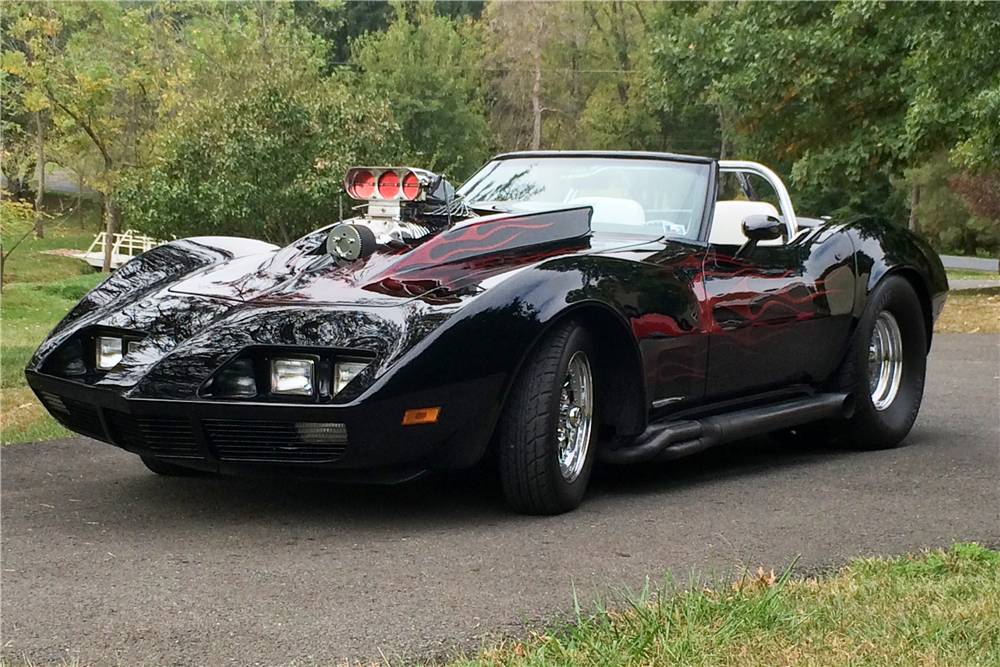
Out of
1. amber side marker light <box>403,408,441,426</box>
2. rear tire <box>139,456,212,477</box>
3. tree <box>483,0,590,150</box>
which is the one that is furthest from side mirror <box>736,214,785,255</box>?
tree <box>483,0,590,150</box>

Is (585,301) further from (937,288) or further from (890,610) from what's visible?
(937,288)

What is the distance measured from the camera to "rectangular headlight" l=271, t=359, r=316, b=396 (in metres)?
3.92

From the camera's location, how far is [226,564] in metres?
3.67

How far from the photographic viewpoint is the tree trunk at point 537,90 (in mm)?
52875

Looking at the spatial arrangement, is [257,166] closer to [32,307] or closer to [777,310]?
[32,307]

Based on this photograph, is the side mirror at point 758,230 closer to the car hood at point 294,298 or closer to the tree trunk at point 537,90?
the car hood at point 294,298

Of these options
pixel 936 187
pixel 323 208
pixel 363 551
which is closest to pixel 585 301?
pixel 363 551

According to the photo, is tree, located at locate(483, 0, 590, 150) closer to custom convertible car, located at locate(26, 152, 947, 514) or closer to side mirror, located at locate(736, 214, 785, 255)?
custom convertible car, located at locate(26, 152, 947, 514)

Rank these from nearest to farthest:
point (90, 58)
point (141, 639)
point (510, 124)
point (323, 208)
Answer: point (141, 639)
point (323, 208)
point (90, 58)
point (510, 124)

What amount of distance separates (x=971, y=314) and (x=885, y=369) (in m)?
10.2

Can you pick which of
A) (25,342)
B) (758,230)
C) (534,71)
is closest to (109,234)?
(25,342)

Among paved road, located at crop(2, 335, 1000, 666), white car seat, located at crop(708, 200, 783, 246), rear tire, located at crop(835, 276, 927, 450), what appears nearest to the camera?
paved road, located at crop(2, 335, 1000, 666)

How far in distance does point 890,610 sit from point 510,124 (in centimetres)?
5259

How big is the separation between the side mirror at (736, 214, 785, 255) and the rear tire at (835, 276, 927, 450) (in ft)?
2.86
